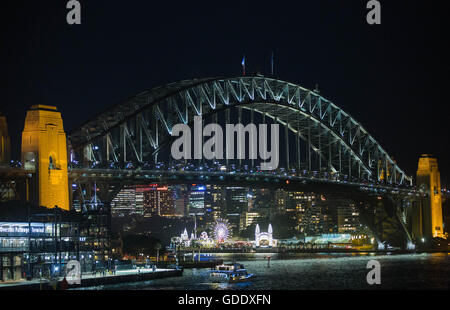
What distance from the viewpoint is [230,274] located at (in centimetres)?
7256

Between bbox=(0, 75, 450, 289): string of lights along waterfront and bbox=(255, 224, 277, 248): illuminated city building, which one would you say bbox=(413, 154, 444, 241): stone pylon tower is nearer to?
bbox=(0, 75, 450, 289): string of lights along waterfront

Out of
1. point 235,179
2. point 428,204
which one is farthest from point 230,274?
point 428,204

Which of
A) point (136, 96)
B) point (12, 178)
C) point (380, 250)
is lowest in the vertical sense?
point (380, 250)

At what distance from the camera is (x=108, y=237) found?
225 feet

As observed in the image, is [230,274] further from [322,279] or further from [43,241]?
[43,241]

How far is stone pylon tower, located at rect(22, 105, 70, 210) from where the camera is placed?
213ft

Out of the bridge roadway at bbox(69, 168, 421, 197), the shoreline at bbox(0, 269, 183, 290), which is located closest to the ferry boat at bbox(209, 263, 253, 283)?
the shoreline at bbox(0, 269, 183, 290)

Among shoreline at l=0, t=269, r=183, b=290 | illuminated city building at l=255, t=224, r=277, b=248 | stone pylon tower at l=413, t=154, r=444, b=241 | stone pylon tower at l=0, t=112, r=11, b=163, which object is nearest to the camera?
shoreline at l=0, t=269, r=183, b=290

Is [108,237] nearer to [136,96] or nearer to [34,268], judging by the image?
[34,268]

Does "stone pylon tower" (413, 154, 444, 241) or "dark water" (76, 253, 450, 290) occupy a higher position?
"stone pylon tower" (413, 154, 444, 241)

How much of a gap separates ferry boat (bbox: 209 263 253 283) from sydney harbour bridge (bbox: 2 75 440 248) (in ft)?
39.9

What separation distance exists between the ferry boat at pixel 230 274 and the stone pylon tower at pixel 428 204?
193ft
